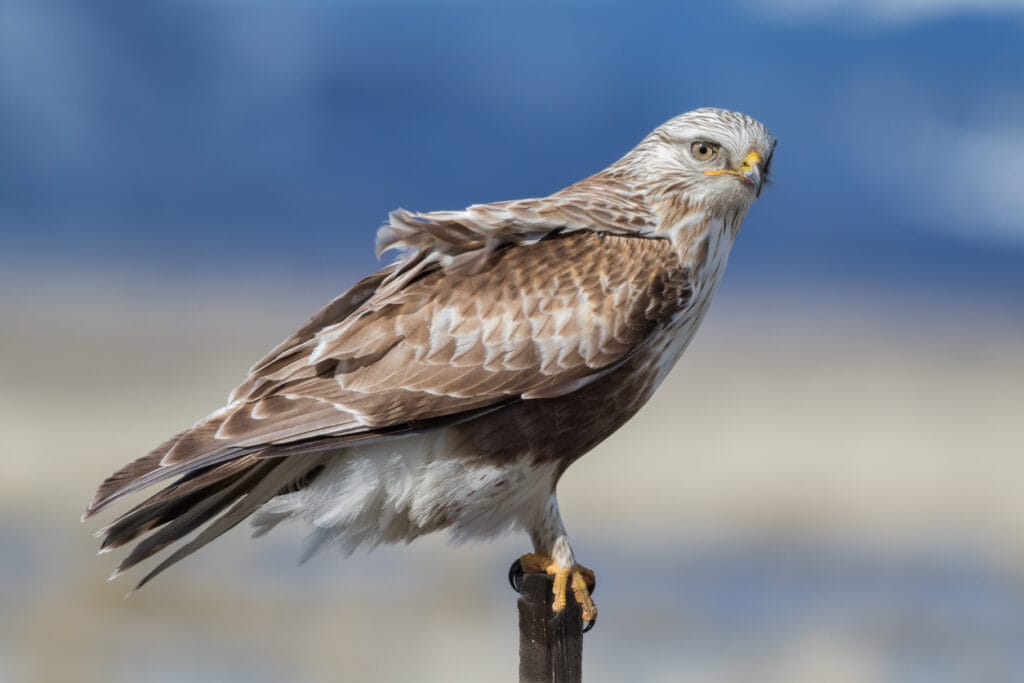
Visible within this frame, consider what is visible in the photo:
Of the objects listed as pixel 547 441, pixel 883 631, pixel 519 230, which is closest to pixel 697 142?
pixel 519 230

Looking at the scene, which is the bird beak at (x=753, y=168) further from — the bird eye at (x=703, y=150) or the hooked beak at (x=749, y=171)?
the bird eye at (x=703, y=150)

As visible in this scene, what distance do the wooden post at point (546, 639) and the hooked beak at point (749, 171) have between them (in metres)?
1.49

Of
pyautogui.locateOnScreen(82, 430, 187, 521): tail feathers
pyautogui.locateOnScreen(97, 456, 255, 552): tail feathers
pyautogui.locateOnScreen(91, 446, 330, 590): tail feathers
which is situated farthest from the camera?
pyautogui.locateOnScreen(91, 446, 330, 590): tail feathers

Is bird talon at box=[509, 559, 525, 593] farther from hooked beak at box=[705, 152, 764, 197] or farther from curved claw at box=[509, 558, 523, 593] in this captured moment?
hooked beak at box=[705, 152, 764, 197]

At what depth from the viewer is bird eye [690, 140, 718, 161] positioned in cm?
539

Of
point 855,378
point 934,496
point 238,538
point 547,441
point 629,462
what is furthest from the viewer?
point 855,378

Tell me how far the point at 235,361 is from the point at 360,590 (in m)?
11.6

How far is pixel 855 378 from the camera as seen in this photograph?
69.7 feet

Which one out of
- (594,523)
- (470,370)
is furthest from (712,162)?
(594,523)

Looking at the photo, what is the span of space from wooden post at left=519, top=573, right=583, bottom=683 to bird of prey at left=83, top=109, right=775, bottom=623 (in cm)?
7

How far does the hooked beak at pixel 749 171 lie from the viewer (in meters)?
5.29

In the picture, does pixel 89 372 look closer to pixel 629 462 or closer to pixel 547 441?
pixel 629 462

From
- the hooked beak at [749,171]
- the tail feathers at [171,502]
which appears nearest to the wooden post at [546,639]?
the tail feathers at [171,502]

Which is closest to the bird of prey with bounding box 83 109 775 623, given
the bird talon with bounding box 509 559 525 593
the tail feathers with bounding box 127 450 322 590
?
the tail feathers with bounding box 127 450 322 590
